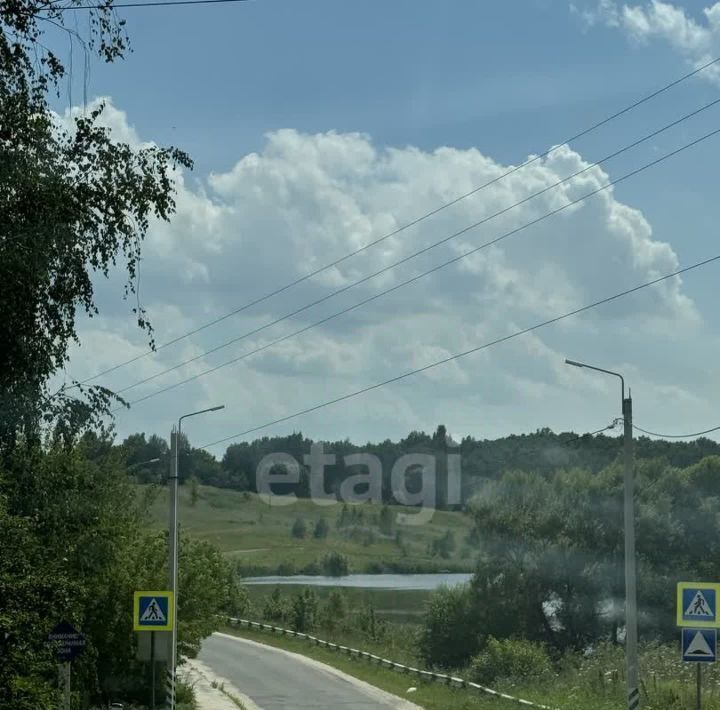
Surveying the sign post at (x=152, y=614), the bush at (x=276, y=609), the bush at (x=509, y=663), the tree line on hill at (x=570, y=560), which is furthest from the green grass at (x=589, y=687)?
the bush at (x=276, y=609)

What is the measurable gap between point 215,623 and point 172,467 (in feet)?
24.5

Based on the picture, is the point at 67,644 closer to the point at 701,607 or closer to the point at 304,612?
the point at 701,607

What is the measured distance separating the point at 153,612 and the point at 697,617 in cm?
1155

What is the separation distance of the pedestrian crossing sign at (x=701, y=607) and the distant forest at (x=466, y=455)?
4600 cm

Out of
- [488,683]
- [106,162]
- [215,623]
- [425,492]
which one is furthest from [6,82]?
[425,492]

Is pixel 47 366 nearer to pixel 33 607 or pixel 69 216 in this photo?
pixel 69 216

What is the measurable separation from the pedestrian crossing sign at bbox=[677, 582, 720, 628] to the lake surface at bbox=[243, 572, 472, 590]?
2907 inches

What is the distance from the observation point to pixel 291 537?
4594 inches

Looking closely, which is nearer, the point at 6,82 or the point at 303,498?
the point at 6,82

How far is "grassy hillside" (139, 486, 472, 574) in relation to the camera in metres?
104

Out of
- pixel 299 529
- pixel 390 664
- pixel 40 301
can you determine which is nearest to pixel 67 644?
pixel 40 301

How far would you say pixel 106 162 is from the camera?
19.0 meters

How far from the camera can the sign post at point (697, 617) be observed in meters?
24.3

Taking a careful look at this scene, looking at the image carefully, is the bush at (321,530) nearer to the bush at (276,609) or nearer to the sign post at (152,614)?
the bush at (276,609)
